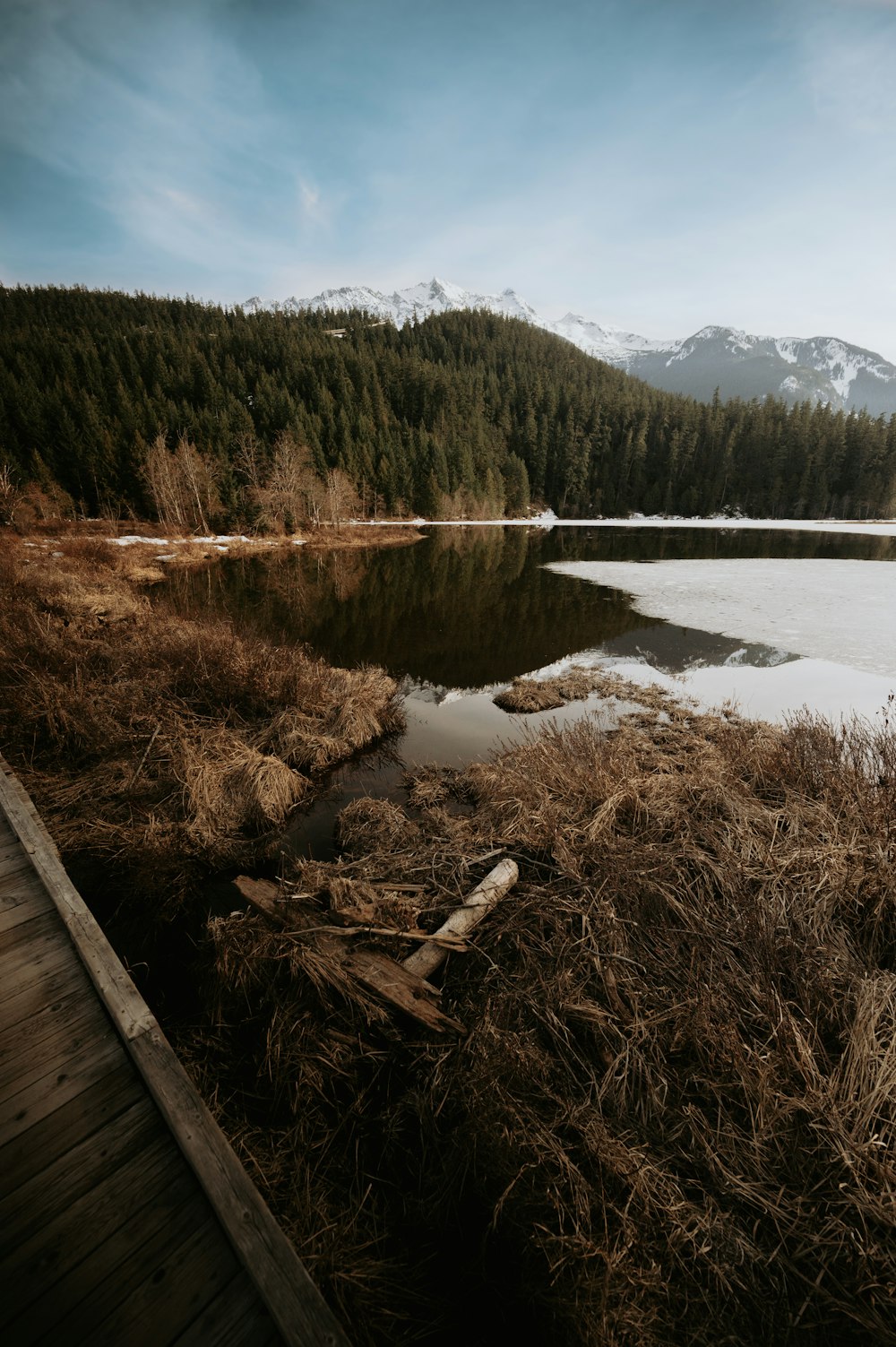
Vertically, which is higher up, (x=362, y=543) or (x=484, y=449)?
(x=484, y=449)

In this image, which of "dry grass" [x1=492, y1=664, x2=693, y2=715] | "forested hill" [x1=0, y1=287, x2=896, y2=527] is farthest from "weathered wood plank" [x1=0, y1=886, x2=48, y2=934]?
"forested hill" [x1=0, y1=287, x2=896, y2=527]

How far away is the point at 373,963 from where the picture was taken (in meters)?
3.85

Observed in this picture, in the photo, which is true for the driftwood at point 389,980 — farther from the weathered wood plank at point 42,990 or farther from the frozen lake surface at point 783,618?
the frozen lake surface at point 783,618

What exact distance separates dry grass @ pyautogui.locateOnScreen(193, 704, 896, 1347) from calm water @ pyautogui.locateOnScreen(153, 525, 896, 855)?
10.1 ft

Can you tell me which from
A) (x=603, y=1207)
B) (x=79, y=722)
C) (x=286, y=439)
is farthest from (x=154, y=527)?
(x=603, y=1207)

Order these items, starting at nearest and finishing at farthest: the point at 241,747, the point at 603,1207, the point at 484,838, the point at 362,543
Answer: the point at 603,1207 → the point at 484,838 → the point at 241,747 → the point at 362,543

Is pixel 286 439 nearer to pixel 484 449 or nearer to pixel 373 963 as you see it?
pixel 484 449

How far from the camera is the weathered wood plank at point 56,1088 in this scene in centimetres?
251

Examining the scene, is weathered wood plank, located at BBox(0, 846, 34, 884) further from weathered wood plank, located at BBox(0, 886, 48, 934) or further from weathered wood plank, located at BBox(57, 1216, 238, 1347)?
weathered wood plank, located at BBox(57, 1216, 238, 1347)

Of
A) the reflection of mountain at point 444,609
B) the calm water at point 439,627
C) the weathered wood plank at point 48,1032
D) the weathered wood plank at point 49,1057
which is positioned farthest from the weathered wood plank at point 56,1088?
the reflection of mountain at point 444,609

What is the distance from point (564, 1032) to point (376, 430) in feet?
268

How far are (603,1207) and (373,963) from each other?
6.57ft

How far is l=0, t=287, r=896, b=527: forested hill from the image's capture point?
55.3 meters

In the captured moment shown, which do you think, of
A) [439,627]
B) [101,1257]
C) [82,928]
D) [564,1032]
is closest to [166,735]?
[82,928]
